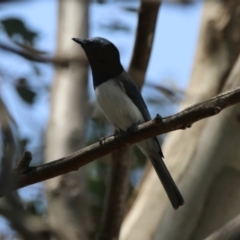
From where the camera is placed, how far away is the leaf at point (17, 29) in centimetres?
306

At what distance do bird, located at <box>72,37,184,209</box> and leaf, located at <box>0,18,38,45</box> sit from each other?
50 cm

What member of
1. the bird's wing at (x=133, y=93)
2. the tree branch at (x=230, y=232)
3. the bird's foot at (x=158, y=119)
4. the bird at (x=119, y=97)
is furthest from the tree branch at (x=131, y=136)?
the bird's wing at (x=133, y=93)

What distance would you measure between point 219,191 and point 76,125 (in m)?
0.81

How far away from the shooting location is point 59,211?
8.89 feet

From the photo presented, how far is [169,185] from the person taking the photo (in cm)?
259

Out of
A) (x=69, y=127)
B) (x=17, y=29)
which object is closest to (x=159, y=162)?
(x=69, y=127)

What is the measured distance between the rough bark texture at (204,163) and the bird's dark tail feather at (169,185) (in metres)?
0.21

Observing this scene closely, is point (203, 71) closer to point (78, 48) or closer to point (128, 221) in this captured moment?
point (78, 48)

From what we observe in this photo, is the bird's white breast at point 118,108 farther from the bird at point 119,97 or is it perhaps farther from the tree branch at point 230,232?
the tree branch at point 230,232

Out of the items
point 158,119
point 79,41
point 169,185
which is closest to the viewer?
point 158,119

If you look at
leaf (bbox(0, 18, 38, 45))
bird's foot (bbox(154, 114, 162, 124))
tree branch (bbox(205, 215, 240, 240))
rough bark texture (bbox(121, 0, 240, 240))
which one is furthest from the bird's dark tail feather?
leaf (bbox(0, 18, 38, 45))

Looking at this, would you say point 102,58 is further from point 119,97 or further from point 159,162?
point 159,162

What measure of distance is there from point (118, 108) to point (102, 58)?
35 centimetres

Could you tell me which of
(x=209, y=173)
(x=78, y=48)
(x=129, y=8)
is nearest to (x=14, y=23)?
(x=78, y=48)
